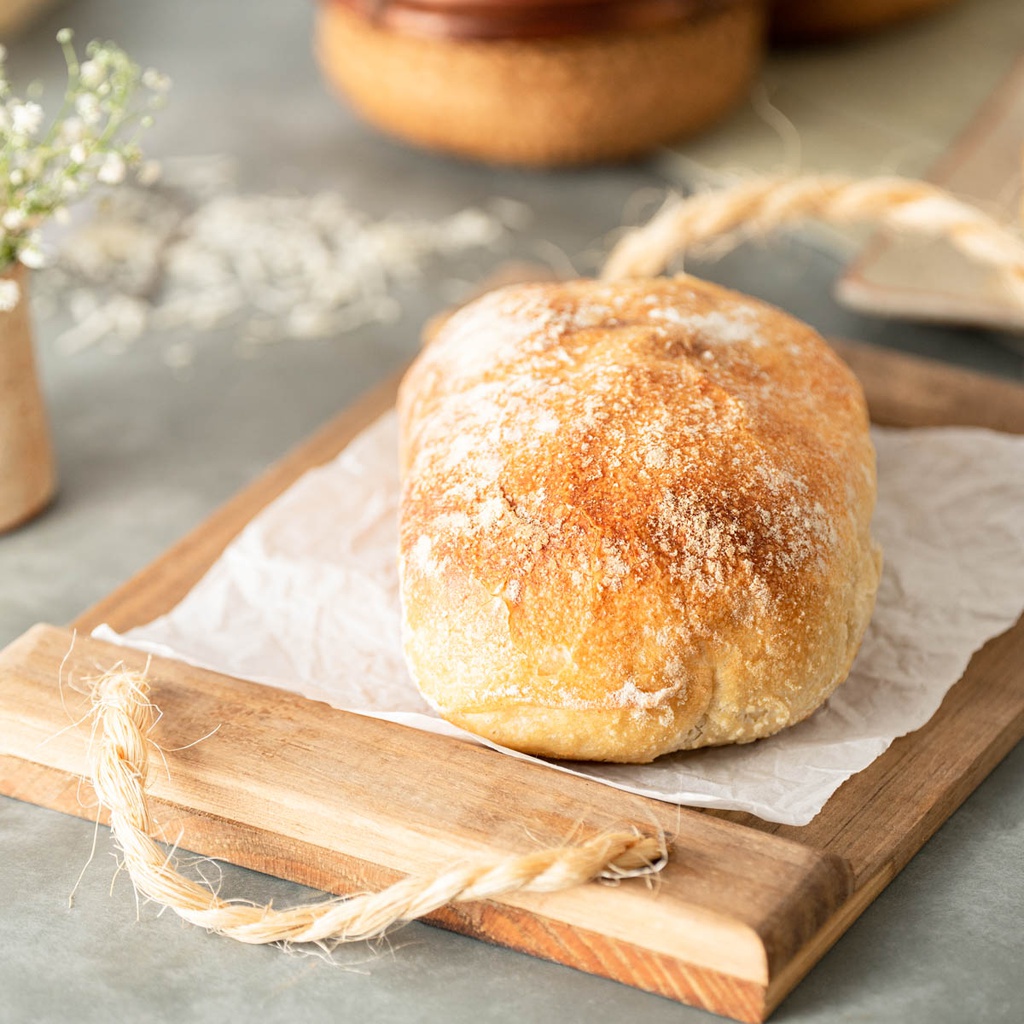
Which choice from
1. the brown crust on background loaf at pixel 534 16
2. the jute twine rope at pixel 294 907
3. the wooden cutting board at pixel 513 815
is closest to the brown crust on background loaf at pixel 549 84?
the brown crust on background loaf at pixel 534 16

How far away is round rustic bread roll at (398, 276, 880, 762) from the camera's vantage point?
1108 millimetres

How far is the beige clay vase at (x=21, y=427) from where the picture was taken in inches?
58.8

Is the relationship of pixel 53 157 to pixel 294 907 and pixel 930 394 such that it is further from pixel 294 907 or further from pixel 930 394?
pixel 930 394

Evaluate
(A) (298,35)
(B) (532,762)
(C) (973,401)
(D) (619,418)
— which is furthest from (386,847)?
(A) (298,35)

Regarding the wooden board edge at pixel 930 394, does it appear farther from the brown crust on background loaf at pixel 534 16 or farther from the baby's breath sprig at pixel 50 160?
the baby's breath sprig at pixel 50 160

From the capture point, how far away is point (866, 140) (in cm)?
246

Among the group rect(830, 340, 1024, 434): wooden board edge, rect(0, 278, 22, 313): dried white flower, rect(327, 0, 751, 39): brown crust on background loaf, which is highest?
rect(327, 0, 751, 39): brown crust on background loaf

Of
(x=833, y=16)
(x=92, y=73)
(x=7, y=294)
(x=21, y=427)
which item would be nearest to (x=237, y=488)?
(x=21, y=427)

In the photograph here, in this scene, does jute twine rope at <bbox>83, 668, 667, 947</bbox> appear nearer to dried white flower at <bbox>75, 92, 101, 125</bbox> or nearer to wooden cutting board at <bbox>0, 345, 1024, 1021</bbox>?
wooden cutting board at <bbox>0, 345, 1024, 1021</bbox>

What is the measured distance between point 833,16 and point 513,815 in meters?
2.10

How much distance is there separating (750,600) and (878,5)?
1.94 m

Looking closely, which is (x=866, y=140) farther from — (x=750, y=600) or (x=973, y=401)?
(x=750, y=600)

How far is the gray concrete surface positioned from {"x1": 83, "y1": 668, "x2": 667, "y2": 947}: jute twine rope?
4 cm

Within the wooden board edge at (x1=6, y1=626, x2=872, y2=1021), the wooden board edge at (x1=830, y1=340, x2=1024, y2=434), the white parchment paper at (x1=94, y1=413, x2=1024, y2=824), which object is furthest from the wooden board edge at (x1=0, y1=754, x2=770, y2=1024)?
the wooden board edge at (x1=830, y1=340, x2=1024, y2=434)
